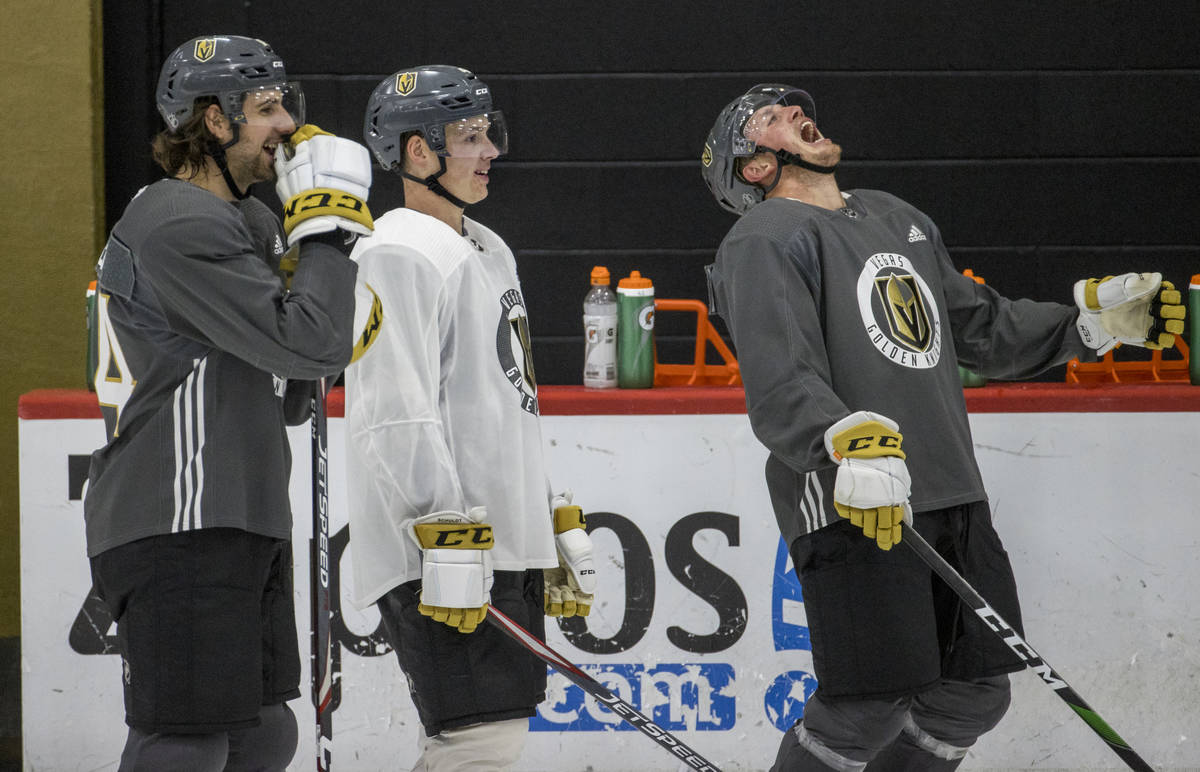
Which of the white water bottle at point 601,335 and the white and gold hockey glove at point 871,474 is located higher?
the white water bottle at point 601,335

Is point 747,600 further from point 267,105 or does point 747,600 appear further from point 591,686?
point 267,105

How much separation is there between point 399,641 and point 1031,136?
3.08 m

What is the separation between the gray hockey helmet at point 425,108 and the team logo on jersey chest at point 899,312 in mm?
775

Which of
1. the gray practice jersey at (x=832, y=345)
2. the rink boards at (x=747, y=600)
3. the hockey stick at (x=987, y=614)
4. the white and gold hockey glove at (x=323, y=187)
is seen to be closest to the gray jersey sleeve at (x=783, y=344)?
the gray practice jersey at (x=832, y=345)

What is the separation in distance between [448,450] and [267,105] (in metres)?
0.65

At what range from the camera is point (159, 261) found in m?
1.88

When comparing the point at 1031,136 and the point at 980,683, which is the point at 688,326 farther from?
the point at 980,683

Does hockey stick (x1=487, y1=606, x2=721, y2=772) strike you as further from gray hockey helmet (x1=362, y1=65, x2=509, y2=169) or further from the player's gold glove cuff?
gray hockey helmet (x1=362, y1=65, x2=509, y2=169)

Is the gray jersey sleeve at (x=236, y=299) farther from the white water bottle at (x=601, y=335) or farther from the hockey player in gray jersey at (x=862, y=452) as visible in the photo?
the white water bottle at (x=601, y=335)

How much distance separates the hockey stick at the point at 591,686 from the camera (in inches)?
86.4

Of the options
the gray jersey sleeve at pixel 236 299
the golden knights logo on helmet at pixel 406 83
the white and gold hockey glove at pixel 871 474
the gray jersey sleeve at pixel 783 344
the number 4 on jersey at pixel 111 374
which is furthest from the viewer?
the golden knights logo on helmet at pixel 406 83

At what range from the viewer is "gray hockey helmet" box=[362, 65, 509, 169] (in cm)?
237

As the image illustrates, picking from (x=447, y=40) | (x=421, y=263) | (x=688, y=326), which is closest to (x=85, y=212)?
(x=447, y=40)

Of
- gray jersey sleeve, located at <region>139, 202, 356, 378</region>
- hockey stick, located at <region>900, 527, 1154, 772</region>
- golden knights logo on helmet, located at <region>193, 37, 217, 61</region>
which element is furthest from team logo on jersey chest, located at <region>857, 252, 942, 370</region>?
golden knights logo on helmet, located at <region>193, 37, 217, 61</region>
